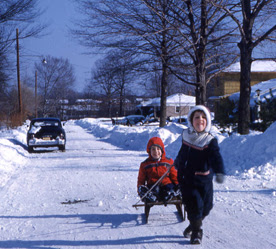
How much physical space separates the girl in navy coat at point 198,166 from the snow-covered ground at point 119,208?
0.39m

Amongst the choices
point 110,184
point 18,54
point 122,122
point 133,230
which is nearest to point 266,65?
point 122,122

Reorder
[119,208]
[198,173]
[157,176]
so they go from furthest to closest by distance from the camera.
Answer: [119,208] → [157,176] → [198,173]

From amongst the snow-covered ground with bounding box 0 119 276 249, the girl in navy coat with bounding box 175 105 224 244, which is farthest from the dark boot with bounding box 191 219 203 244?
the snow-covered ground with bounding box 0 119 276 249

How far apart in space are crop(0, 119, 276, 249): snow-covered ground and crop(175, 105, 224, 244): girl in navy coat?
39 centimetres

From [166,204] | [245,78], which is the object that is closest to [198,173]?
[166,204]

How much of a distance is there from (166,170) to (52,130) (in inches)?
489

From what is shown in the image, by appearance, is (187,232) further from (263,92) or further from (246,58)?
(263,92)

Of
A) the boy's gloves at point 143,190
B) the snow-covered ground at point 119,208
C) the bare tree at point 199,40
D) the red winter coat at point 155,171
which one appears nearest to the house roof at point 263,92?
the bare tree at point 199,40

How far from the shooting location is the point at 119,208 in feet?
20.5

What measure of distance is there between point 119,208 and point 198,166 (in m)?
2.36

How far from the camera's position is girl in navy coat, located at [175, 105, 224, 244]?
4.32 meters

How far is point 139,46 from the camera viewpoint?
16.4 meters

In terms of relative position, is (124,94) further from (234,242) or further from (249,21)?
(234,242)

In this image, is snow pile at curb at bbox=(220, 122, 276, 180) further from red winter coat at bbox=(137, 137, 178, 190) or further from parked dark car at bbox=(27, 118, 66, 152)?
parked dark car at bbox=(27, 118, 66, 152)
